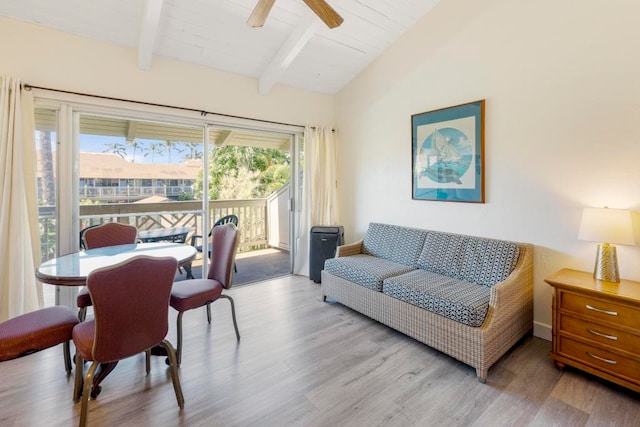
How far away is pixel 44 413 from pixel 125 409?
1.42ft

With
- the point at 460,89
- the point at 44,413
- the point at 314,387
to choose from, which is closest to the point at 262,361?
the point at 314,387

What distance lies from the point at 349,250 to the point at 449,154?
5.05 ft

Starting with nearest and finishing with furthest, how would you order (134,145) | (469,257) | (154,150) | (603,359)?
(603,359)
(469,257)
(134,145)
(154,150)

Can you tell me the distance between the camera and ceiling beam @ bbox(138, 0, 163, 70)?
2539 mm

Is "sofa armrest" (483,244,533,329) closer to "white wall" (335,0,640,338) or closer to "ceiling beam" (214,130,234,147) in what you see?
"white wall" (335,0,640,338)

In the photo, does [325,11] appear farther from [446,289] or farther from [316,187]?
[316,187]

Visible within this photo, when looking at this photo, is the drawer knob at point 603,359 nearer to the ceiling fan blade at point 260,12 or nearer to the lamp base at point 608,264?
the lamp base at point 608,264

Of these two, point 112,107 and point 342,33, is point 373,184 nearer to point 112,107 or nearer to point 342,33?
point 342,33

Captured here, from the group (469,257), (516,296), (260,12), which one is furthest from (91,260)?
(516,296)

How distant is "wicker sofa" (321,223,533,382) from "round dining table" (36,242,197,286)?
5.32ft

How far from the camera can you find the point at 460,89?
3.09 m

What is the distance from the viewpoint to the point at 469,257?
280 centimetres

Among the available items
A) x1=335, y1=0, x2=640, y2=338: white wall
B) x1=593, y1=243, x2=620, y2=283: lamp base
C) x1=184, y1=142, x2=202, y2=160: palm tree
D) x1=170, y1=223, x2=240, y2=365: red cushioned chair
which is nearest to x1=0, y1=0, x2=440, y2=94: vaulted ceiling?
x1=335, y1=0, x2=640, y2=338: white wall

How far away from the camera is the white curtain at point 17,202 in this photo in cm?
252
